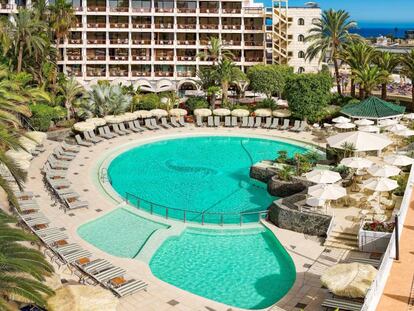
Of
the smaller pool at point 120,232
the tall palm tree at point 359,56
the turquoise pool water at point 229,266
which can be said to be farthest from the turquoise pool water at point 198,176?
the tall palm tree at point 359,56

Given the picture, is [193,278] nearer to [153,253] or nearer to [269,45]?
[153,253]

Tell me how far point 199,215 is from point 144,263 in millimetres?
6476

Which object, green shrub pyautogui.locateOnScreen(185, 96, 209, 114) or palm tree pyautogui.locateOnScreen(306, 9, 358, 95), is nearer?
green shrub pyautogui.locateOnScreen(185, 96, 209, 114)

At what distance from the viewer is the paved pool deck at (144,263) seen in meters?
17.7

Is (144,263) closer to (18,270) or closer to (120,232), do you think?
(120,232)

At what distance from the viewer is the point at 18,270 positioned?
13.2m

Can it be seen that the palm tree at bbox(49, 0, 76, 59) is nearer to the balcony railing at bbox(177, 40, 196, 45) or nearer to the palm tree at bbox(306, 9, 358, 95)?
the balcony railing at bbox(177, 40, 196, 45)

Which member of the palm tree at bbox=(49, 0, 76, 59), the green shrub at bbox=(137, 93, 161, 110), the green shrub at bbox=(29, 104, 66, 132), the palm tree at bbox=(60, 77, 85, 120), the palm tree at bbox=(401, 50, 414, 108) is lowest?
the green shrub at bbox=(29, 104, 66, 132)

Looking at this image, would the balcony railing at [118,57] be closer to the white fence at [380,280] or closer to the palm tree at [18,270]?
the white fence at [380,280]

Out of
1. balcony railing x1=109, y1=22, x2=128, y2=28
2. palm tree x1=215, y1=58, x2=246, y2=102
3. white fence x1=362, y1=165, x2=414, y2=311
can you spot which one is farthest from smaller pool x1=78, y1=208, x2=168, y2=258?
balcony railing x1=109, y1=22, x2=128, y2=28

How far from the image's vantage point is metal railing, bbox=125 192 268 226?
25062 millimetres

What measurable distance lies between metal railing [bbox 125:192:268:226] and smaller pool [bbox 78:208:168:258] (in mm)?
1029

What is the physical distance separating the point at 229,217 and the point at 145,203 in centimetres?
486

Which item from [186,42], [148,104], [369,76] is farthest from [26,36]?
[369,76]
